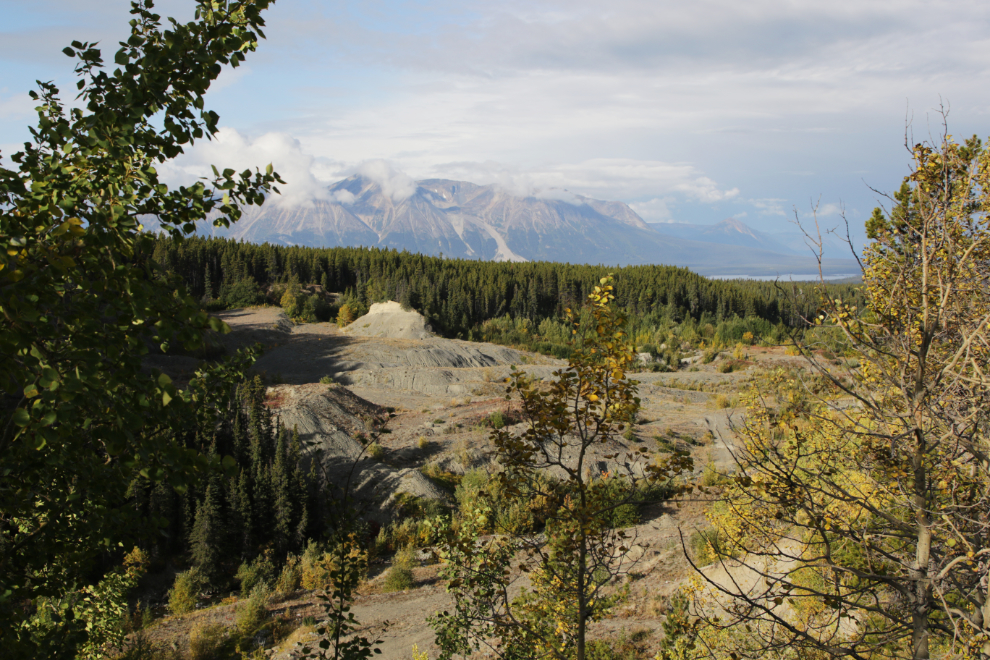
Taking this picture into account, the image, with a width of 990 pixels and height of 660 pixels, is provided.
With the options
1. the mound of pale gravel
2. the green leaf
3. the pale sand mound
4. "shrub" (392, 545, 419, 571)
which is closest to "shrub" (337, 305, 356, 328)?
the pale sand mound

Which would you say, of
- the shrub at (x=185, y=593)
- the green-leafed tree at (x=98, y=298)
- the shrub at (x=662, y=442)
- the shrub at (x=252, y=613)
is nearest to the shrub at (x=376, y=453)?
the shrub at (x=185, y=593)

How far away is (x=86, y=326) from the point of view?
8.43 ft

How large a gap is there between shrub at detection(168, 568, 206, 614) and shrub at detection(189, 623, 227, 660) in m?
1.40

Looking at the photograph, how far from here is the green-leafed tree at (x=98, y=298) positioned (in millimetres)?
2377

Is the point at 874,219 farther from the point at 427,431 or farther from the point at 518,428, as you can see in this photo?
the point at 427,431

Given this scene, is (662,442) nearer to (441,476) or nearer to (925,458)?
(441,476)

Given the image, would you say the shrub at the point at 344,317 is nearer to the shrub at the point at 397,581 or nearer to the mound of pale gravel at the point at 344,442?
the mound of pale gravel at the point at 344,442

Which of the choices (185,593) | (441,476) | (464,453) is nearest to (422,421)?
(464,453)

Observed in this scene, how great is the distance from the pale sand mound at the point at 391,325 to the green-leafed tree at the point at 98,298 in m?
53.4

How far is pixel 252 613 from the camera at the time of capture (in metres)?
13.1

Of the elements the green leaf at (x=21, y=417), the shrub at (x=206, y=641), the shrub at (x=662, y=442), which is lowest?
the shrub at (x=206, y=641)

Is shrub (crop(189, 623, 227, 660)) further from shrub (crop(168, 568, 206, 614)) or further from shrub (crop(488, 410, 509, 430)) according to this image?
shrub (crop(488, 410, 509, 430))

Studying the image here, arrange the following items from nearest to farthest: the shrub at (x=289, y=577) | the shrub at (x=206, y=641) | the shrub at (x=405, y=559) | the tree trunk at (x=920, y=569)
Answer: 1. the tree trunk at (x=920, y=569)
2. the shrub at (x=206, y=641)
3. the shrub at (x=289, y=577)
4. the shrub at (x=405, y=559)

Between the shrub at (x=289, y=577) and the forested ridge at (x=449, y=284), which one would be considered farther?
the forested ridge at (x=449, y=284)
